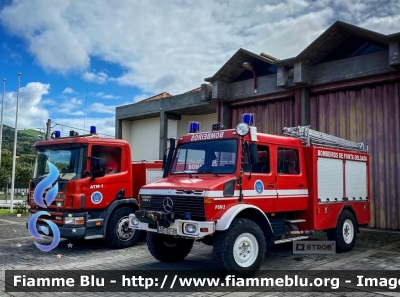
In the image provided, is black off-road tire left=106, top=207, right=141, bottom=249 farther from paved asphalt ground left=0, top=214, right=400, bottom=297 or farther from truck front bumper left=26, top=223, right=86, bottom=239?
truck front bumper left=26, top=223, right=86, bottom=239

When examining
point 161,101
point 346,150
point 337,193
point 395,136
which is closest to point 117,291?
point 337,193

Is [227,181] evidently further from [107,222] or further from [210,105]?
[210,105]

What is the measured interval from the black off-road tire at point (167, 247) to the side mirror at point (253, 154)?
2244mm

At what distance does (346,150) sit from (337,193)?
1321 millimetres

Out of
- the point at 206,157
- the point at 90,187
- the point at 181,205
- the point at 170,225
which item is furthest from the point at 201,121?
the point at 170,225

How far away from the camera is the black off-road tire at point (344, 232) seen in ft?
29.4

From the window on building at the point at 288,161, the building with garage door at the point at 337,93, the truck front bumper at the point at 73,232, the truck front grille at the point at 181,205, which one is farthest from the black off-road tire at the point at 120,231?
the building with garage door at the point at 337,93

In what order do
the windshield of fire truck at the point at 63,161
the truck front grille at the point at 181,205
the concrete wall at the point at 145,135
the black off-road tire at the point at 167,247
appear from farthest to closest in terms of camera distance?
the concrete wall at the point at 145,135
the windshield of fire truck at the point at 63,161
the black off-road tire at the point at 167,247
the truck front grille at the point at 181,205

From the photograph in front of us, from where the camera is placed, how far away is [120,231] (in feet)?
31.4

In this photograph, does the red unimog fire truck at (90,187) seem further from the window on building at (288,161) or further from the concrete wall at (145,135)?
the concrete wall at (145,135)

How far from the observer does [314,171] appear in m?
8.43

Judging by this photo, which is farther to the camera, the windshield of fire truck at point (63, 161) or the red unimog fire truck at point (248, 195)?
the windshield of fire truck at point (63, 161)

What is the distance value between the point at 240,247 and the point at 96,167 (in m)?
4.27

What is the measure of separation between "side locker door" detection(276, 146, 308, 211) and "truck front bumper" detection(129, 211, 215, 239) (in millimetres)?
2154
